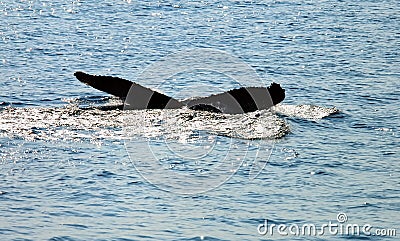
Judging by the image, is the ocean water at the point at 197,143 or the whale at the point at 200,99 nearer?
the ocean water at the point at 197,143

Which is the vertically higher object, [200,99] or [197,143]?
[200,99]

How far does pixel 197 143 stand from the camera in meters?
15.7

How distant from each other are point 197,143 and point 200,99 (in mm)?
2320

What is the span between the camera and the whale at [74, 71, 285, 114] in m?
17.5

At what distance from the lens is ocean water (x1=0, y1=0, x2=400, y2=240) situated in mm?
12250

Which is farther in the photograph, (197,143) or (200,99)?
(200,99)

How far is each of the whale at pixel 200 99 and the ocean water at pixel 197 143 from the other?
1.03 ft

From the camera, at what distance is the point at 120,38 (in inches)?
1107

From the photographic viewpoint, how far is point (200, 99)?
17844mm

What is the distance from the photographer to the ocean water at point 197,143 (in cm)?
1225

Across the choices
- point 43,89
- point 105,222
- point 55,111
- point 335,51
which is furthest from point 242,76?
point 105,222

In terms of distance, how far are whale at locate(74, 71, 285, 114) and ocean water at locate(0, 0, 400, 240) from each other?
31cm

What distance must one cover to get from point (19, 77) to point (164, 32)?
320 inches

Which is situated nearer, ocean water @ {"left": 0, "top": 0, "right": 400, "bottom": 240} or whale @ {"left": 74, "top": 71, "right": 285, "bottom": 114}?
ocean water @ {"left": 0, "top": 0, "right": 400, "bottom": 240}
